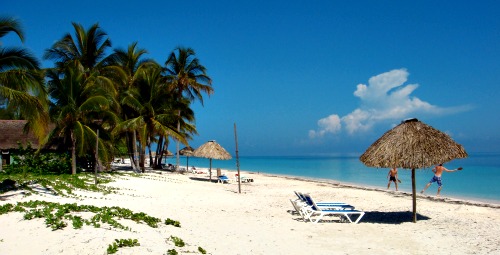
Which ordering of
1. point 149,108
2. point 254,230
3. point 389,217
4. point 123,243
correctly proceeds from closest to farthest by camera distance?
point 123,243
point 254,230
point 389,217
point 149,108

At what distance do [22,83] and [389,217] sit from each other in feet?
32.7

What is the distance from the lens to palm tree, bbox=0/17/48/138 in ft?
30.8

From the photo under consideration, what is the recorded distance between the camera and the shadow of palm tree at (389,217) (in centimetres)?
924

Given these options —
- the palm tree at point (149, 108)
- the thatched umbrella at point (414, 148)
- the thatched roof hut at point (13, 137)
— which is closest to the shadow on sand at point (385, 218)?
the thatched umbrella at point (414, 148)

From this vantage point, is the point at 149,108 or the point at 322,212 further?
the point at 149,108

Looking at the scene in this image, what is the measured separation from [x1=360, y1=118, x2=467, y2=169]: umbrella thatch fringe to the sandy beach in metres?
1.47

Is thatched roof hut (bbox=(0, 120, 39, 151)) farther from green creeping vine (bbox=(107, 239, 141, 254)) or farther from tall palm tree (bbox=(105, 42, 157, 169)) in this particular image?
green creeping vine (bbox=(107, 239, 141, 254))

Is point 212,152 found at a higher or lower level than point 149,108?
lower

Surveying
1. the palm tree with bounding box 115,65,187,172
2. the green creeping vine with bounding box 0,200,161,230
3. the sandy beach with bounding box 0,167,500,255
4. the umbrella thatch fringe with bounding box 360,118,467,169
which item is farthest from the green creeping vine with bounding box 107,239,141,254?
the palm tree with bounding box 115,65,187,172

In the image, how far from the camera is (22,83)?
9.52m

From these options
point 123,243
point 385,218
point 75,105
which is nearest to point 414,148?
point 385,218

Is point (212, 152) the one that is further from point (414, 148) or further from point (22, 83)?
point (414, 148)

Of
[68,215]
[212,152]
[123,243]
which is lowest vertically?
[123,243]

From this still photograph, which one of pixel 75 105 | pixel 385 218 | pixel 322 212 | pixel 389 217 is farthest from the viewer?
pixel 75 105
